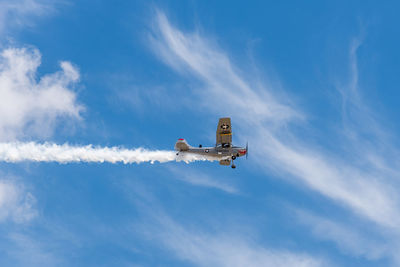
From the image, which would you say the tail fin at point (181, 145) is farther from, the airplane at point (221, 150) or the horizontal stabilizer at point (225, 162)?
the horizontal stabilizer at point (225, 162)

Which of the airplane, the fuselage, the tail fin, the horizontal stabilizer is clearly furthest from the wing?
the tail fin

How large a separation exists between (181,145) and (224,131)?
5.67 metres

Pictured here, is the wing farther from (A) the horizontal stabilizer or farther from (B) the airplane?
(A) the horizontal stabilizer

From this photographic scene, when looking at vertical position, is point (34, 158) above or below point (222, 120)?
below

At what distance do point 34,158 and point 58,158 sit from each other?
257 centimetres

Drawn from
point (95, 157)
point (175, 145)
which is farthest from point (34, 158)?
point (175, 145)

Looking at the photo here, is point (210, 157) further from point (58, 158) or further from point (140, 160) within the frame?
point (58, 158)

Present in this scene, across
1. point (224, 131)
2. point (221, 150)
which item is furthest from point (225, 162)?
point (224, 131)

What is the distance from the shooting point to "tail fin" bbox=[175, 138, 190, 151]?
63484 mm

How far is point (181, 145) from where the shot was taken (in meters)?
63.5

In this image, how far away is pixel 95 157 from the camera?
2441 inches

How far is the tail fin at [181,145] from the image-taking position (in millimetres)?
63484

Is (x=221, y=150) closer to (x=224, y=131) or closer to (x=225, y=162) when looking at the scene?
(x=225, y=162)

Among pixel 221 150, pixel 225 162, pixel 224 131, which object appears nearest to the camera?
pixel 224 131
